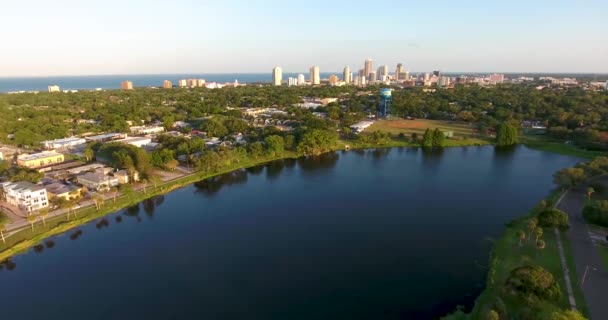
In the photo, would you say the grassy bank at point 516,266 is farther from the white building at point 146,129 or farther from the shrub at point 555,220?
the white building at point 146,129

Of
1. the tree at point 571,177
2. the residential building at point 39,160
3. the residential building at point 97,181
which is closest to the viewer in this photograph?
the tree at point 571,177

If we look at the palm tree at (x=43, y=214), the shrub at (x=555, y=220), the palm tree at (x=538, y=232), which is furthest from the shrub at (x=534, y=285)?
the palm tree at (x=43, y=214)

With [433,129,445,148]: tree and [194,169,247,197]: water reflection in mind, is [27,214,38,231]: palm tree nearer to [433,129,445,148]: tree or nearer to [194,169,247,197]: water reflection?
[194,169,247,197]: water reflection

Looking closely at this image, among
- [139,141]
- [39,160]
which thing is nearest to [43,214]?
[39,160]

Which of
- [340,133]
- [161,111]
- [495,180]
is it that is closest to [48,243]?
[495,180]

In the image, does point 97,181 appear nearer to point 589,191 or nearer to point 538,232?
point 538,232

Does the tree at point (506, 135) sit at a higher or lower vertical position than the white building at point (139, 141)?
higher
